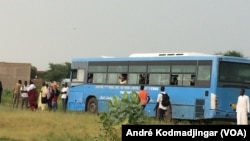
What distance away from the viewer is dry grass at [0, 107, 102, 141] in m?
14.9

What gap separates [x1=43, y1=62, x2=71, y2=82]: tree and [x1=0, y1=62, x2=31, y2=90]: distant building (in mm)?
36599

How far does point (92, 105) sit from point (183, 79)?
5.99 meters

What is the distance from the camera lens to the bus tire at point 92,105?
26059mm

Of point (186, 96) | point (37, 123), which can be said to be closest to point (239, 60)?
point (186, 96)

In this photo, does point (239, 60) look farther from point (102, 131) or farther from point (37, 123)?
point (102, 131)

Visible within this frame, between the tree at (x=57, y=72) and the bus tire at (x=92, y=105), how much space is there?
77.7 metres

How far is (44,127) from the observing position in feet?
58.0

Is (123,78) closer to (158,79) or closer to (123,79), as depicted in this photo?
(123,79)

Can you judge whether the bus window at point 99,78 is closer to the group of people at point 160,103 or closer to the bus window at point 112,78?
the bus window at point 112,78

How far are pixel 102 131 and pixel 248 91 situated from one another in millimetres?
10151

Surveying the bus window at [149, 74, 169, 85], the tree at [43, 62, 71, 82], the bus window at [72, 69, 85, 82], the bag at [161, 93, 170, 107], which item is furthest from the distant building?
the bag at [161, 93, 170, 107]

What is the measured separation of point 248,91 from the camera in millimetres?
21844

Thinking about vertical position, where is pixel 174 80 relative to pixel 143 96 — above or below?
above

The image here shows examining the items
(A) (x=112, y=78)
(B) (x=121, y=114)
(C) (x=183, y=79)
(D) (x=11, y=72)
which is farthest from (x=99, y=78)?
(D) (x=11, y=72)
